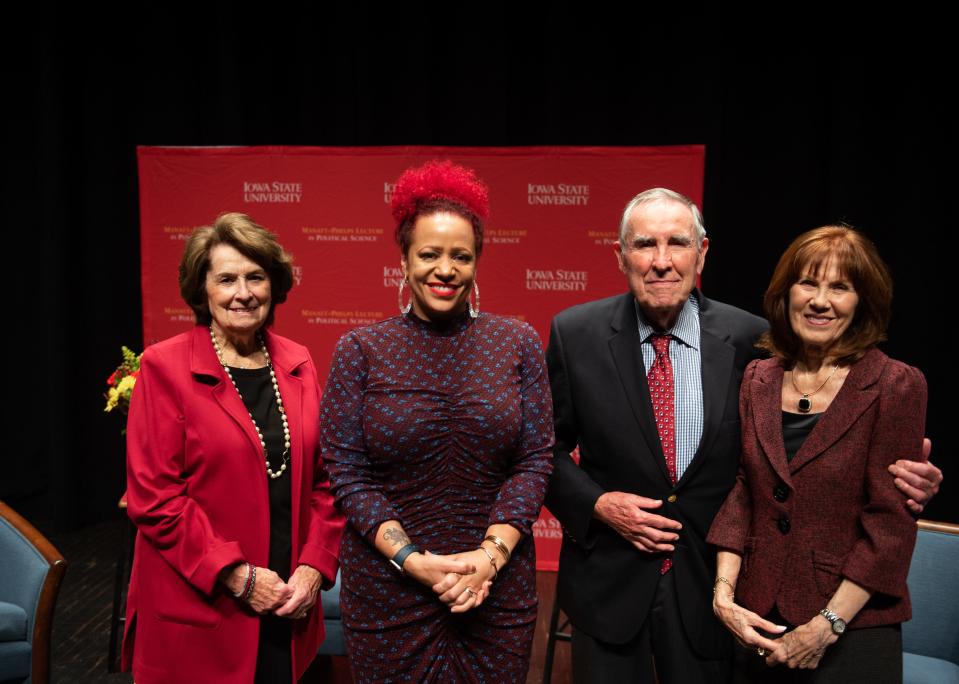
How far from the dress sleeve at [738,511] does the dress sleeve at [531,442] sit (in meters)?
0.43

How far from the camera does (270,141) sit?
4.84 metres

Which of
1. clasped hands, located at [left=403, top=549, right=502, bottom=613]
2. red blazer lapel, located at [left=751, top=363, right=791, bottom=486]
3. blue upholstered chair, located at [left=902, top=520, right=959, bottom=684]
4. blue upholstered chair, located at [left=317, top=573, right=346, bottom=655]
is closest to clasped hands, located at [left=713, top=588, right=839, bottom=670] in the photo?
red blazer lapel, located at [left=751, top=363, right=791, bottom=486]

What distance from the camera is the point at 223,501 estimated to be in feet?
6.04

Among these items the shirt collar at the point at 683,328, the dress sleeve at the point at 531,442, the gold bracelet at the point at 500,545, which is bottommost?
the gold bracelet at the point at 500,545

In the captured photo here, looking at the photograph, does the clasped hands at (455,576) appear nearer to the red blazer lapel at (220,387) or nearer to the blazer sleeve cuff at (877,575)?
the red blazer lapel at (220,387)

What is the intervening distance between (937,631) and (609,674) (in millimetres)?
1352

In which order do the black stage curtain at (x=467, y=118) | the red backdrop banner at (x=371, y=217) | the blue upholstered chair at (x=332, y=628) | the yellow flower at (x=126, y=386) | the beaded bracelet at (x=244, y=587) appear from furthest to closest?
the black stage curtain at (x=467, y=118), the red backdrop banner at (x=371, y=217), the yellow flower at (x=126, y=386), the blue upholstered chair at (x=332, y=628), the beaded bracelet at (x=244, y=587)

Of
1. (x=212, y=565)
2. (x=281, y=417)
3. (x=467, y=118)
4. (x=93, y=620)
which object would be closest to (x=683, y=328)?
(x=281, y=417)

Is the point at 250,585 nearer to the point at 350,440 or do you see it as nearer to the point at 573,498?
the point at 350,440

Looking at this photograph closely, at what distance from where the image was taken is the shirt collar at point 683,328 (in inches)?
77.0

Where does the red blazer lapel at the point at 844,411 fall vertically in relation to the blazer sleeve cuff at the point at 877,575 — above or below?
above

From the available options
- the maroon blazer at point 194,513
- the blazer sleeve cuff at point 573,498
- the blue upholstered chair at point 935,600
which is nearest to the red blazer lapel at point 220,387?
the maroon blazer at point 194,513

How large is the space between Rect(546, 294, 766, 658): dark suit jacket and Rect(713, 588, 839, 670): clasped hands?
0.38ft

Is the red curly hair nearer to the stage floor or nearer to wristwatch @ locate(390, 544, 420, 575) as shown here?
wristwatch @ locate(390, 544, 420, 575)
